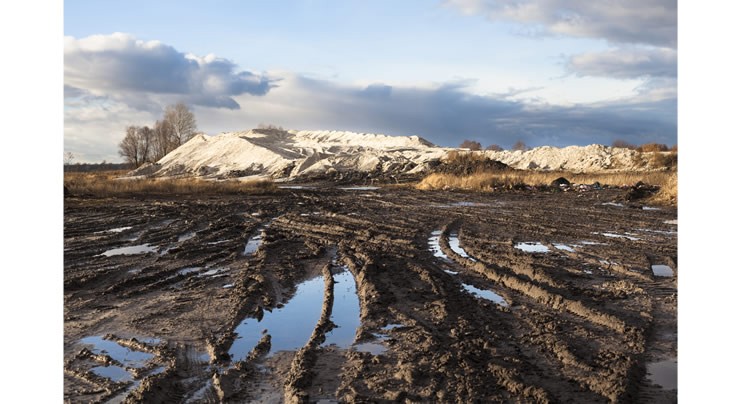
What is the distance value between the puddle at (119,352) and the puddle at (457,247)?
6.09 metres

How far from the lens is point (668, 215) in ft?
59.5

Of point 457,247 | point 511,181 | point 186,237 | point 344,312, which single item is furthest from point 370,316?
point 511,181

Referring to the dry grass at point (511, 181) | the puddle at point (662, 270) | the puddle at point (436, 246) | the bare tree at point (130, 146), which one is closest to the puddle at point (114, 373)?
the puddle at point (436, 246)

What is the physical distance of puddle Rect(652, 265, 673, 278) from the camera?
9.01m

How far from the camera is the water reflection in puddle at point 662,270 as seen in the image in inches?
355

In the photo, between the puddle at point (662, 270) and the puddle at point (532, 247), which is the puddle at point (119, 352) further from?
the puddle at point (532, 247)

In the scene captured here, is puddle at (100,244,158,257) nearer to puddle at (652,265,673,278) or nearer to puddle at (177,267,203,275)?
puddle at (177,267,203,275)

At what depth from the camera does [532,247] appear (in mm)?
11688

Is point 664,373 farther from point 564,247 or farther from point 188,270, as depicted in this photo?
point 188,270

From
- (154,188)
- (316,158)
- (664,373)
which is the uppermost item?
(316,158)

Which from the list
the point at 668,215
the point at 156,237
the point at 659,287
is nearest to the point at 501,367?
the point at 659,287

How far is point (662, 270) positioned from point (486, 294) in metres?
3.58

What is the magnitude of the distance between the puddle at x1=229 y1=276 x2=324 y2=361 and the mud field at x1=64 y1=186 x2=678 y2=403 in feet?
0.09
